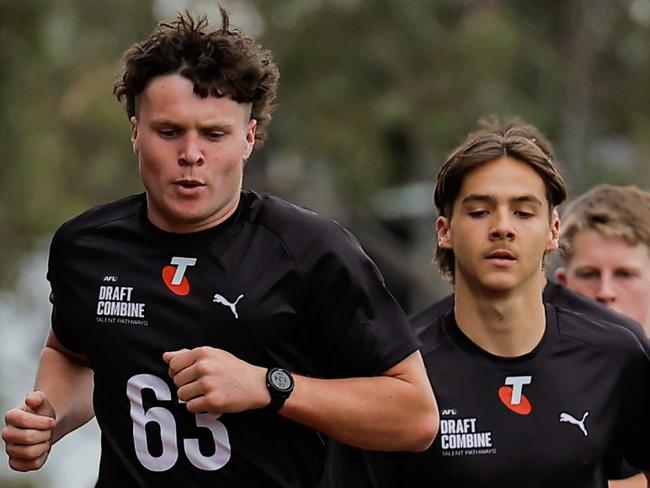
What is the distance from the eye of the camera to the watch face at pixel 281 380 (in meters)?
Result: 4.41

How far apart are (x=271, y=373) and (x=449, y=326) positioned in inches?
45.8

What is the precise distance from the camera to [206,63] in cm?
464

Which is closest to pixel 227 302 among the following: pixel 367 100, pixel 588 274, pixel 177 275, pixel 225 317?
pixel 225 317

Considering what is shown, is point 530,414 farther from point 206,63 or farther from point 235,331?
point 206,63

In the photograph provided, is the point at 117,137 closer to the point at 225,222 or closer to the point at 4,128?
the point at 4,128

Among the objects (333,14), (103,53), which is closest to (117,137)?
(103,53)

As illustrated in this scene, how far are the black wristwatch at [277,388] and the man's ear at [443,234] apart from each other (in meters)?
1.16

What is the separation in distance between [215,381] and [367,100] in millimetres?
15001

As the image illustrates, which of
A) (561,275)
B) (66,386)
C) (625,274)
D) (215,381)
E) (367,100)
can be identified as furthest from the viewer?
(367,100)

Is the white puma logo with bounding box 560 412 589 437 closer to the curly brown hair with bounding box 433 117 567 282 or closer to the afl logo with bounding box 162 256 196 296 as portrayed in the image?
the curly brown hair with bounding box 433 117 567 282

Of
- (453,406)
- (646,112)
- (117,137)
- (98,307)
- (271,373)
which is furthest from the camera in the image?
(646,112)

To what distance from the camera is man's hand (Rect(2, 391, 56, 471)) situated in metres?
4.70

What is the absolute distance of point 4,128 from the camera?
51.9ft

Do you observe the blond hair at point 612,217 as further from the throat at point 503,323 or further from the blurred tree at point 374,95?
the blurred tree at point 374,95
